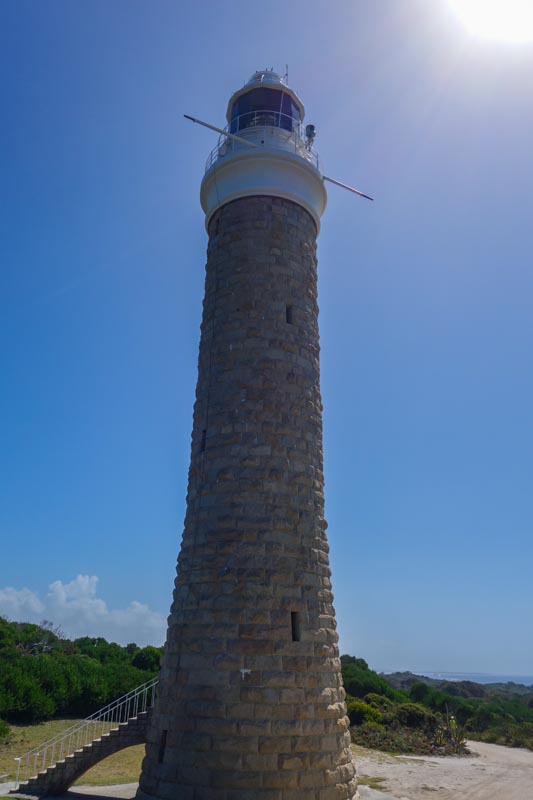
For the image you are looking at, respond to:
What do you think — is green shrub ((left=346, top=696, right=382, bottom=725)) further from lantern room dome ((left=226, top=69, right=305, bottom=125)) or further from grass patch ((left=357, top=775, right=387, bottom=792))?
lantern room dome ((left=226, top=69, right=305, bottom=125))

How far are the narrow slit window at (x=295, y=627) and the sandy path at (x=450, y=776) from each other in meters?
5.30

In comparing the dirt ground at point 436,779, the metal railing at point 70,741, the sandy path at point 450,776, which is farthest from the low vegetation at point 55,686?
the sandy path at point 450,776

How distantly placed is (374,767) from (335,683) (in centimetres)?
924

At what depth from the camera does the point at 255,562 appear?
8844mm

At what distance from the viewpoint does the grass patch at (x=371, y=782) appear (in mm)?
13062

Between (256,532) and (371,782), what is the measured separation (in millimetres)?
8892

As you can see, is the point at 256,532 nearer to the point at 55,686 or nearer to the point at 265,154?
the point at 265,154

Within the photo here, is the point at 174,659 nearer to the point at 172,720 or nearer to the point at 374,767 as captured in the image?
the point at 172,720

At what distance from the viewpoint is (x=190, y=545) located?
9.44m

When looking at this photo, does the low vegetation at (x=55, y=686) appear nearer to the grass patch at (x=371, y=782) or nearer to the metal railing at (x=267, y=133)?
the grass patch at (x=371, y=782)

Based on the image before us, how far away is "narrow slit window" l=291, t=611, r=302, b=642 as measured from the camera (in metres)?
8.65

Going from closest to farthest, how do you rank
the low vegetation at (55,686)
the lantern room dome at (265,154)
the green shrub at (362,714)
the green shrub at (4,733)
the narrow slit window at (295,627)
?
the narrow slit window at (295,627) → the lantern room dome at (265,154) → the green shrub at (4,733) → the low vegetation at (55,686) → the green shrub at (362,714)

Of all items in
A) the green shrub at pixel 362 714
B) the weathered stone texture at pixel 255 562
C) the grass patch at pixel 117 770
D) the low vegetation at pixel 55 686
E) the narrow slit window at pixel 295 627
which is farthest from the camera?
the green shrub at pixel 362 714

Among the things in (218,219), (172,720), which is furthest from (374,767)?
(218,219)
